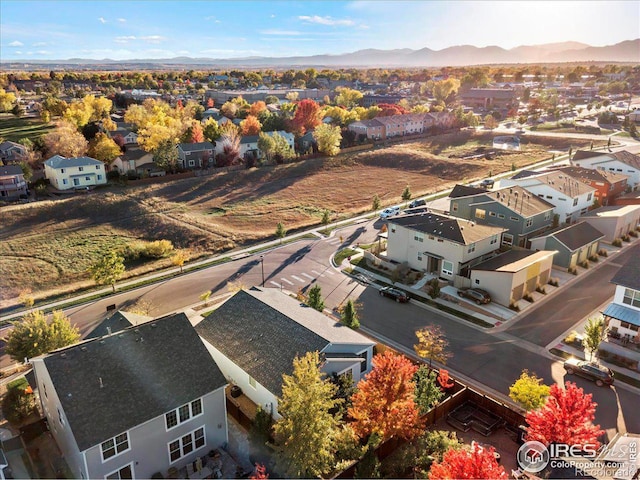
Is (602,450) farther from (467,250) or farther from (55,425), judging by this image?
(55,425)

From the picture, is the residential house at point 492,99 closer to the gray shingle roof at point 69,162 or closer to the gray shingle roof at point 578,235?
the gray shingle roof at point 578,235

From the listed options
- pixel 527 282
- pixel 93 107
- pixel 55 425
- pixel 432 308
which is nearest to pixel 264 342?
pixel 55 425

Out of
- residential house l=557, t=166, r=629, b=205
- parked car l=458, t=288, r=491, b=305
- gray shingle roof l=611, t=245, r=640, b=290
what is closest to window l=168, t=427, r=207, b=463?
parked car l=458, t=288, r=491, b=305

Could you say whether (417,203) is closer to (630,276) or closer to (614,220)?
(614,220)

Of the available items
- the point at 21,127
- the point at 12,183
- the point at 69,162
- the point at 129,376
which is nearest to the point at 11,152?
the point at 12,183

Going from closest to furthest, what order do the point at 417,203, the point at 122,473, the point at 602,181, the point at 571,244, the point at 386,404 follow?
the point at 122,473 < the point at 386,404 < the point at 571,244 < the point at 602,181 < the point at 417,203
